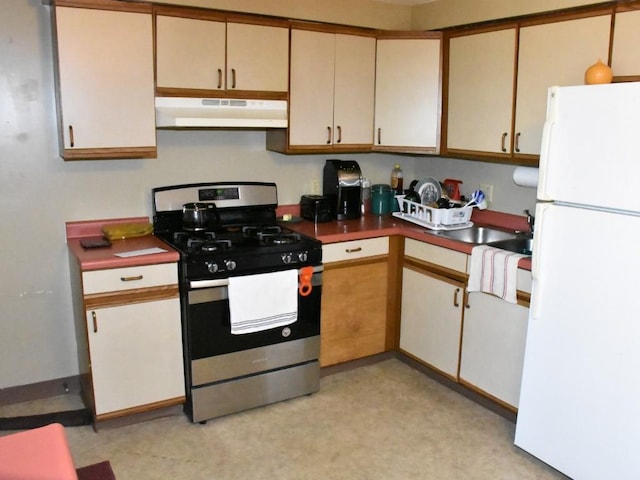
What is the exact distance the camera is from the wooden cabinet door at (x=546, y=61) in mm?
2667

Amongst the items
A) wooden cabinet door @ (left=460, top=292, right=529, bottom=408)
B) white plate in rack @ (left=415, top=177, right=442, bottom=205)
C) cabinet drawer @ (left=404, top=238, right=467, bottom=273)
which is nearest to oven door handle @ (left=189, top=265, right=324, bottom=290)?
cabinet drawer @ (left=404, top=238, right=467, bottom=273)

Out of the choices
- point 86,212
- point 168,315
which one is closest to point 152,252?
point 168,315

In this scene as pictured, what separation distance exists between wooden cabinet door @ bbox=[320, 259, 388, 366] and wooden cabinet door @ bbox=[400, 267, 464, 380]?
15 centimetres

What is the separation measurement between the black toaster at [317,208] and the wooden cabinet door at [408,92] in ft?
1.88

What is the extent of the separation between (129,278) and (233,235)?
71 centimetres

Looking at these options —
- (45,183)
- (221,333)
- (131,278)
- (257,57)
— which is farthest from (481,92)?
(45,183)

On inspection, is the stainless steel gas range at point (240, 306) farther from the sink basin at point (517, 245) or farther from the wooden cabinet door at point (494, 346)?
the sink basin at point (517, 245)

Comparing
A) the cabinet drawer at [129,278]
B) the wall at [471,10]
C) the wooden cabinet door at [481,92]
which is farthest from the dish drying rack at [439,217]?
the cabinet drawer at [129,278]

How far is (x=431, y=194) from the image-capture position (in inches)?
151

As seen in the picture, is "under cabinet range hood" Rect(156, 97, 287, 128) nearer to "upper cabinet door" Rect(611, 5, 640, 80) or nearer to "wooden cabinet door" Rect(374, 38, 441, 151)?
"wooden cabinet door" Rect(374, 38, 441, 151)

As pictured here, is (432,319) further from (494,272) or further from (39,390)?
(39,390)

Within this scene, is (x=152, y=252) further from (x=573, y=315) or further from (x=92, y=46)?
(x=573, y=315)

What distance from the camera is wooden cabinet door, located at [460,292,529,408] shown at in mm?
2885

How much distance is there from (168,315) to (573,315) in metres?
1.90
